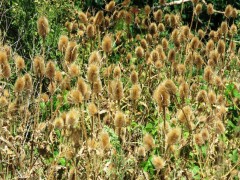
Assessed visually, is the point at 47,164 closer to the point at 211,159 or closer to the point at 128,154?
the point at 128,154

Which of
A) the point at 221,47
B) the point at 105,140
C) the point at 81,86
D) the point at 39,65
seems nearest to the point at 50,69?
the point at 39,65

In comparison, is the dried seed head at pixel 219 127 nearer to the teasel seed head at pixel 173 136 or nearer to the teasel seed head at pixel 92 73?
the teasel seed head at pixel 173 136

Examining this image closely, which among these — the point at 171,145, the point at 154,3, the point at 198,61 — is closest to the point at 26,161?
the point at 171,145

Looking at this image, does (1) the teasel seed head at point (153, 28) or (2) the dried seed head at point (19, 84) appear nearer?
(2) the dried seed head at point (19, 84)

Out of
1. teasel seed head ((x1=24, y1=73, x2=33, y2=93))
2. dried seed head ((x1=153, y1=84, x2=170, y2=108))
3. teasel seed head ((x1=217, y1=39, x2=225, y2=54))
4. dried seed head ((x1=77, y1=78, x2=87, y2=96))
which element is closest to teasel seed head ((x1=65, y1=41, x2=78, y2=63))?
teasel seed head ((x1=24, y1=73, x2=33, y2=93))

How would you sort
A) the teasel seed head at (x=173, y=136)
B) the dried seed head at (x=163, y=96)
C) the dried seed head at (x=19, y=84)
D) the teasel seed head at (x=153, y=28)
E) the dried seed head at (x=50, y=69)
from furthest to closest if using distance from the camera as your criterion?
the teasel seed head at (x=153, y=28) < the dried seed head at (x=50, y=69) < the dried seed head at (x=19, y=84) < the dried seed head at (x=163, y=96) < the teasel seed head at (x=173, y=136)

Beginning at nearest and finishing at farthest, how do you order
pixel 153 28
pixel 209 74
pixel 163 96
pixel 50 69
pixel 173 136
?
1. pixel 173 136
2. pixel 163 96
3. pixel 50 69
4. pixel 209 74
5. pixel 153 28

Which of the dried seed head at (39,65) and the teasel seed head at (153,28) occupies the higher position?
the dried seed head at (39,65)

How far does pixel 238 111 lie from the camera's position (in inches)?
134

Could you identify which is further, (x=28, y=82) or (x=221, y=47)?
(x=221, y=47)

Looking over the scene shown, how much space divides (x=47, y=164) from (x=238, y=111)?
4.68 ft

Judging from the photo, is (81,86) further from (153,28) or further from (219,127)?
(153,28)

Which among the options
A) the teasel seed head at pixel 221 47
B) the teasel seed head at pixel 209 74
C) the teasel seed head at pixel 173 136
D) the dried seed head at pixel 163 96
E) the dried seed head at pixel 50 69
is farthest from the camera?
the teasel seed head at pixel 221 47

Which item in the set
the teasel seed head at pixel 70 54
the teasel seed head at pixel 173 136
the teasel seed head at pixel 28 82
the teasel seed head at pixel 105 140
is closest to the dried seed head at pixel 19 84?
the teasel seed head at pixel 28 82
